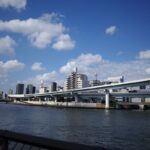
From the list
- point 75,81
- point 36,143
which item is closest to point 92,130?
point 36,143

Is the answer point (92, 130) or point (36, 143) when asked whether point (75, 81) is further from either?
point (36, 143)

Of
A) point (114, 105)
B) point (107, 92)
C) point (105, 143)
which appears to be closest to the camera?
point (105, 143)

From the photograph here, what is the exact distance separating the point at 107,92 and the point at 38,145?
113m

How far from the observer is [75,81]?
194125 millimetres

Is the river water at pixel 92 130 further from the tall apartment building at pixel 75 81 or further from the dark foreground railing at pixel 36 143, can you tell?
the tall apartment building at pixel 75 81

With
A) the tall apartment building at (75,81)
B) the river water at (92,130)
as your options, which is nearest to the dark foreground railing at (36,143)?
the river water at (92,130)

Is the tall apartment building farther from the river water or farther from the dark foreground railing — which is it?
the dark foreground railing

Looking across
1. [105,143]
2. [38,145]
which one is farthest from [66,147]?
[105,143]

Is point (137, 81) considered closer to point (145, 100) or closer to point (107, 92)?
point (107, 92)

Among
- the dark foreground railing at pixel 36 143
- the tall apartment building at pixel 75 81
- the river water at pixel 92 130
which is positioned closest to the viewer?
the dark foreground railing at pixel 36 143

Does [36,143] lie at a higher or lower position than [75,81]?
lower

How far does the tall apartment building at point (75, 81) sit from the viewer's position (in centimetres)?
19302

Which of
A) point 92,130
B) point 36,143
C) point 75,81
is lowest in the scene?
point 92,130

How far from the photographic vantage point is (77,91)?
418ft
